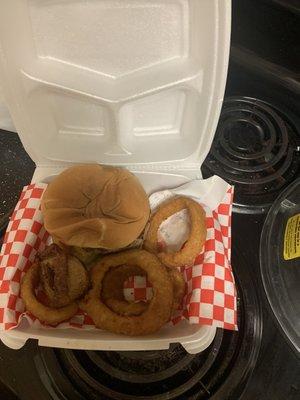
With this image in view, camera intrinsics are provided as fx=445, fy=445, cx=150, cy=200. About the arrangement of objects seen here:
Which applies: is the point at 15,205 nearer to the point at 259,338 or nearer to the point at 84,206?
the point at 84,206

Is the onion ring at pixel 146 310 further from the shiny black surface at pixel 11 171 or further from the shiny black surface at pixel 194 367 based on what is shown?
the shiny black surface at pixel 11 171

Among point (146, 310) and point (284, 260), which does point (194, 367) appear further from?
point (284, 260)

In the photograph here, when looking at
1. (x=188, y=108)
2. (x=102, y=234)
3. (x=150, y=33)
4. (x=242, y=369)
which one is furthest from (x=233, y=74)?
(x=242, y=369)

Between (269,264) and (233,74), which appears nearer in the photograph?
(269,264)

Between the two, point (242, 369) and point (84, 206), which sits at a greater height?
point (84, 206)

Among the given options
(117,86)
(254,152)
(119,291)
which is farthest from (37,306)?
(254,152)

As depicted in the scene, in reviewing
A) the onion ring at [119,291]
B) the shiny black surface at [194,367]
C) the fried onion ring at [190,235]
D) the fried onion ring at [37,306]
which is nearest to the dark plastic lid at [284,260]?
the shiny black surface at [194,367]
